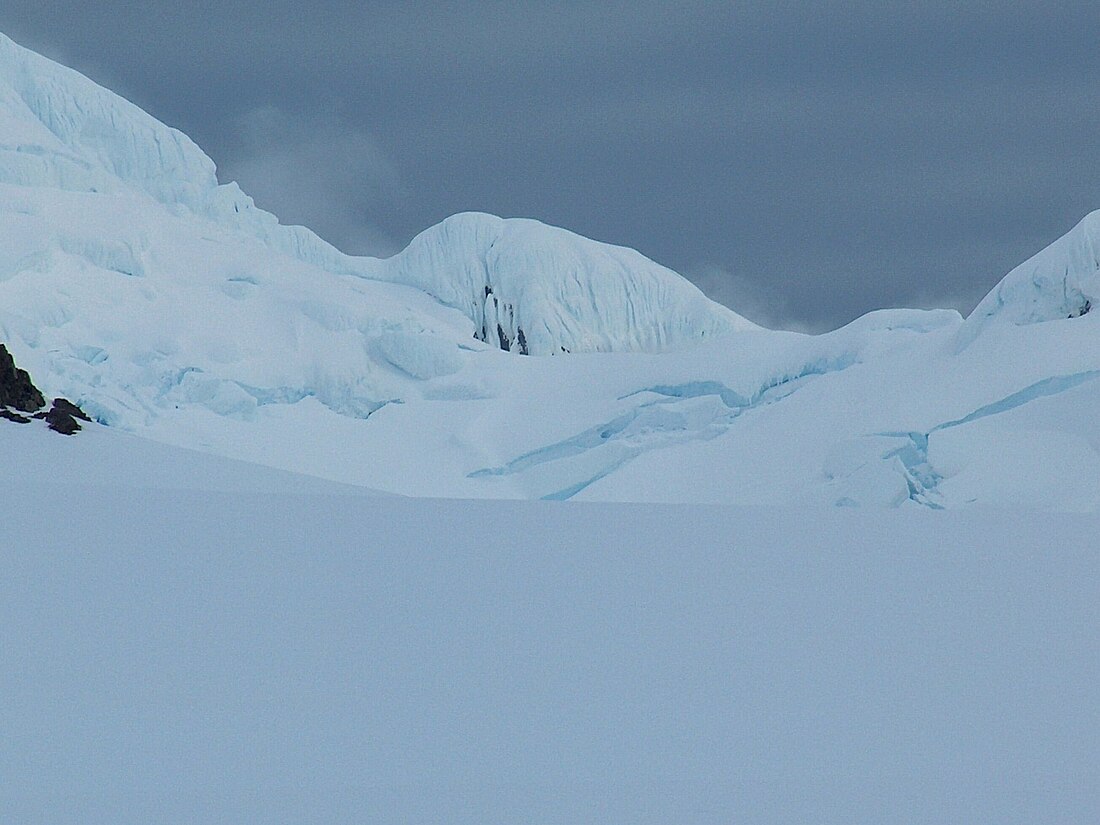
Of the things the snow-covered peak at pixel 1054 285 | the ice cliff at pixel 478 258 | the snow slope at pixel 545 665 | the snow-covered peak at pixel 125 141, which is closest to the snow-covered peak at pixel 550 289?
the ice cliff at pixel 478 258

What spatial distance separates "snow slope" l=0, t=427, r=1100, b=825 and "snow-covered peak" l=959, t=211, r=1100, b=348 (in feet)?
43.6

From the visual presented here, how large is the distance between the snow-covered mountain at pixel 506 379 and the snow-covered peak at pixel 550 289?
0.27 metres

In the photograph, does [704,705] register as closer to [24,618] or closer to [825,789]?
[825,789]

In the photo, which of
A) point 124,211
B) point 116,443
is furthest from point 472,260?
point 116,443

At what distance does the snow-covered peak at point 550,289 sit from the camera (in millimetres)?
31578

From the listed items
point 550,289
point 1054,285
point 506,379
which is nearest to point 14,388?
point 506,379

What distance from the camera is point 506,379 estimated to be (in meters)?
24.2

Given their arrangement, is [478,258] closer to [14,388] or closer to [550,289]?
[550,289]

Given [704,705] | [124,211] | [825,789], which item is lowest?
[825,789]

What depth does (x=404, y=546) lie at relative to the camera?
15.6ft

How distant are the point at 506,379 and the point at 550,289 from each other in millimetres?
8125

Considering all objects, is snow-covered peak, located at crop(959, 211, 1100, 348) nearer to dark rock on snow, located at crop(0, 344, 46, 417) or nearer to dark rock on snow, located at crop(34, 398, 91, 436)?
dark rock on snow, located at crop(34, 398, 91, 436)

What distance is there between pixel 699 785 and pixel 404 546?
2060 mm

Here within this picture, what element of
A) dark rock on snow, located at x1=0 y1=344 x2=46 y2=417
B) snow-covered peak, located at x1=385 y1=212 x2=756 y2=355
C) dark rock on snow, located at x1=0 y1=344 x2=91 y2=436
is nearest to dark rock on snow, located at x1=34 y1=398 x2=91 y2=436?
dark rock on snow, located at x1=0 y1=344 x2=91 y2=436
